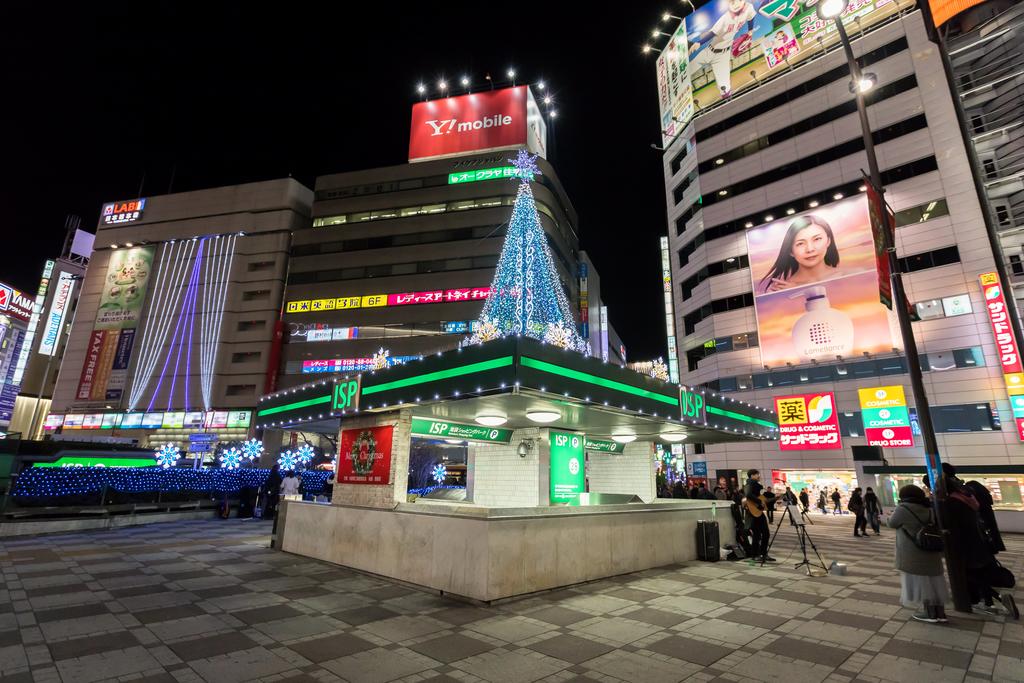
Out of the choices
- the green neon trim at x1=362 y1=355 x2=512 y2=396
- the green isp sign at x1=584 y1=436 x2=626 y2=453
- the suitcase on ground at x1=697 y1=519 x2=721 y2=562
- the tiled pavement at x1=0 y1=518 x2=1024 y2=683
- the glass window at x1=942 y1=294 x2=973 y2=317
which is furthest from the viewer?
the glass window at x1=942 y1=294 x2=973 y2=317

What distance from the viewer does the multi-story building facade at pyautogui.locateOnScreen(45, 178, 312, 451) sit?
163ft

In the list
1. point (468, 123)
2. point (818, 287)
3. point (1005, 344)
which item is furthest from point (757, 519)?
point (468, 123)

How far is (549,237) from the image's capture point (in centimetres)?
5256

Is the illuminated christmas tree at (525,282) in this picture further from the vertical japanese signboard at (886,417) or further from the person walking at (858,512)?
the vertical japanese signboard at (886,417)

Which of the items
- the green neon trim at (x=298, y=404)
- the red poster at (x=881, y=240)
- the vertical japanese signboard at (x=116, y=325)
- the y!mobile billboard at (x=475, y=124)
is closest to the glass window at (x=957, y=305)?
the red poster at (x=881, y=240)

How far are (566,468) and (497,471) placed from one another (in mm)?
2081

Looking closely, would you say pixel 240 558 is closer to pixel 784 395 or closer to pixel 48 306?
pixel 784 395

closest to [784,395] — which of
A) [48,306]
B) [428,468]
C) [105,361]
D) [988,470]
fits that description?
[988,470]

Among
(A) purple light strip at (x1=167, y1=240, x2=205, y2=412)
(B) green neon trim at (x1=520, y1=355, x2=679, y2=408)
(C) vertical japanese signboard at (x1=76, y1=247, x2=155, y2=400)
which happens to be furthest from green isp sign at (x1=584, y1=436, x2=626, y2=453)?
(C) vertical japanese signboard at (x1=76, y1=247, x2=155, y2=400)

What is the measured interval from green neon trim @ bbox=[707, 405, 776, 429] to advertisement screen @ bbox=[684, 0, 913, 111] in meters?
34.8

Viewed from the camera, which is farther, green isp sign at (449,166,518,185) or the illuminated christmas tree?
green isp sign at (449,166,518,185)

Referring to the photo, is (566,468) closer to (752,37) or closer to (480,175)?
(752,37)

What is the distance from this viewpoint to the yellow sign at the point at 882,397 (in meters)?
27.4

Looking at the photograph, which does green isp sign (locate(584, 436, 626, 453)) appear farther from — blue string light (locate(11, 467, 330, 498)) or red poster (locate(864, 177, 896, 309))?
blue string light (locate(11, 467, 330, 498))
